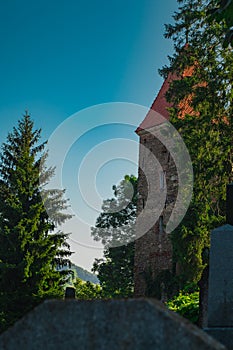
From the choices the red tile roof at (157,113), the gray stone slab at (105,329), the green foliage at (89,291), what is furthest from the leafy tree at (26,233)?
the gray stone slab at (105,329)

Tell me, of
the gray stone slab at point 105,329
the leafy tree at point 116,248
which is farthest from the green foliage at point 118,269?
the gray stone slab at point 105,329

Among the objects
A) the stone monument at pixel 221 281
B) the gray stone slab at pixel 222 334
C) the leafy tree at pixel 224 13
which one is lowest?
the gray stone slab at pixel 222 334

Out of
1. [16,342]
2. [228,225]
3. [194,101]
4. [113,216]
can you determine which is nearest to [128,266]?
[113,216]

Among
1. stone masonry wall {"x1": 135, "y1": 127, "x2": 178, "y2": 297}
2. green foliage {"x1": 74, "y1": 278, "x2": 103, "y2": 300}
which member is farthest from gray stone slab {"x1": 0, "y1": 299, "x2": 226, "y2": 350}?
green foliage {"x1": 74, "y1": 278, "x2": 103, "y2": 300}

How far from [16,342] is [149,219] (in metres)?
31.7

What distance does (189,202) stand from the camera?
22.5 m

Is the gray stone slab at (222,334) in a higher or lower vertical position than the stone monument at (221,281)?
lower

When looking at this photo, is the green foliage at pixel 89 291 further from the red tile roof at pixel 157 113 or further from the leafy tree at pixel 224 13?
the leafy tree at pixel 224 13

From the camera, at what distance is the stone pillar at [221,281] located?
19.8 ft

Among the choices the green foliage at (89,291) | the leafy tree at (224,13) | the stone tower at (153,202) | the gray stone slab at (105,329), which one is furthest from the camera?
the green foliage at (89,291)

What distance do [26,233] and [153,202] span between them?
12268 mm

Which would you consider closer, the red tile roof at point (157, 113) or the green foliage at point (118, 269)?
the red tile roof at point (157, 113)

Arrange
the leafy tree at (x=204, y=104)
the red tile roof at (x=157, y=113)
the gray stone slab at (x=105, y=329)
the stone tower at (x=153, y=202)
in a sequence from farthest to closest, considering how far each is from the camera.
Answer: the red tile roof at (x=157, y=113)
the stone tower at (x=153, y=202)
the leafy tree at (x=204, y=104)
the gray stone slab at (x=105, y=329)

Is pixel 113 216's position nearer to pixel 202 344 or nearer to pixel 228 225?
pixel 228 225
